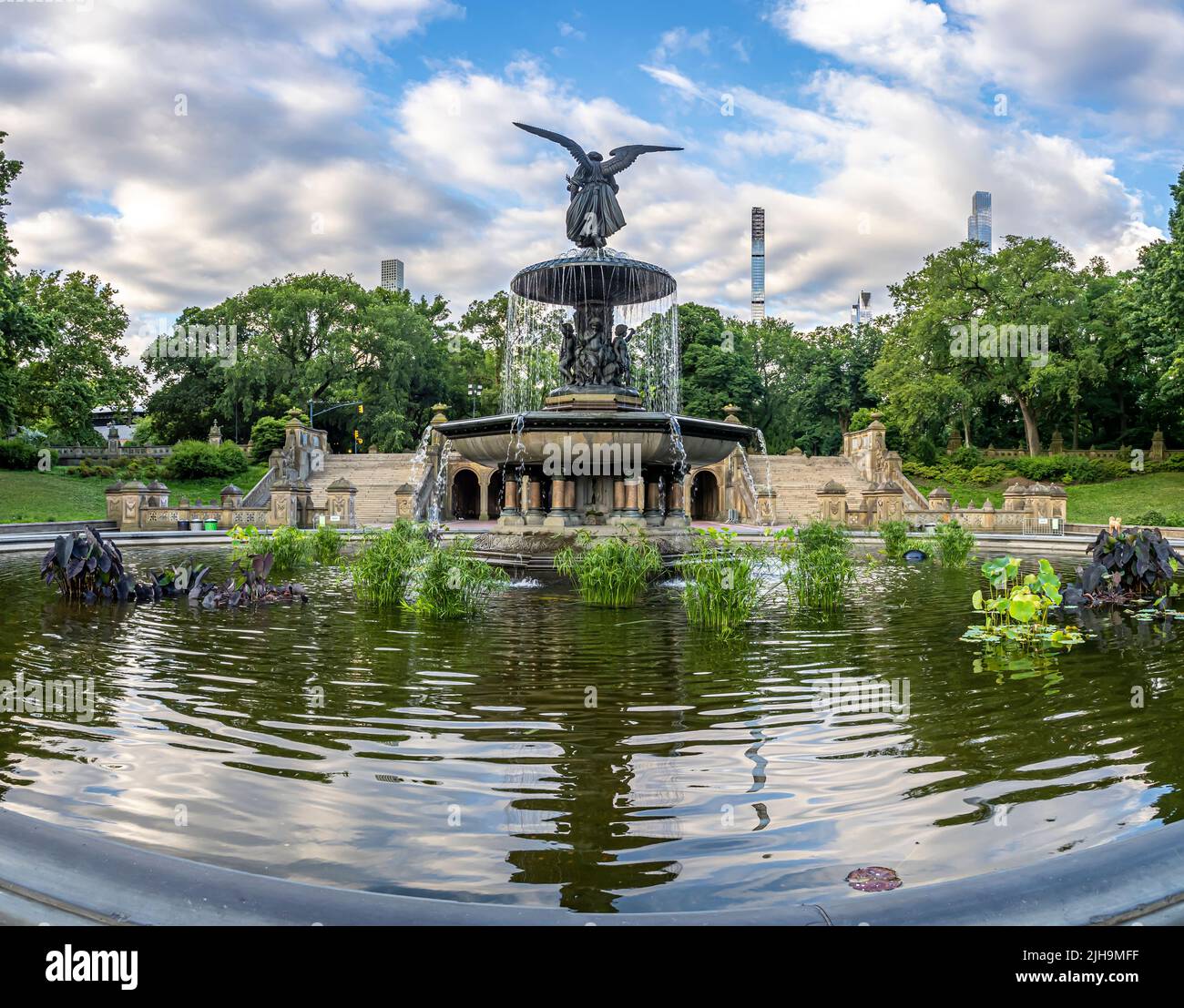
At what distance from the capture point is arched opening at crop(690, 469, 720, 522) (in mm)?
38562

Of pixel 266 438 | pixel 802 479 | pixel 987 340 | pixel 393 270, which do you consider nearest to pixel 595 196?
→ pixel 802 479

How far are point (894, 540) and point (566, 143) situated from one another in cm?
971

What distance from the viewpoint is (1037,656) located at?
7.06m

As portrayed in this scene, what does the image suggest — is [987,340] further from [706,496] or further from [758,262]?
[758,262]

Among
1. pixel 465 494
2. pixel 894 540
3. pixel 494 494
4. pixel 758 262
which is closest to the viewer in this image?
pixel 894 540

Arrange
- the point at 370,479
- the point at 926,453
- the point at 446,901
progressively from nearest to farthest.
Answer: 1. the point at 446,901
2. the point at 370,479
3. the point at 926,453

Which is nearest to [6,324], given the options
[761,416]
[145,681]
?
[145,681]

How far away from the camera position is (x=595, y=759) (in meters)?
4.27

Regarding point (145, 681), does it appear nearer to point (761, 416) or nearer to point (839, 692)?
point (839, 692)

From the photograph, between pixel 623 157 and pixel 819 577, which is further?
pixel 623 157

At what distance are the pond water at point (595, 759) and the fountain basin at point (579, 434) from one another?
6.21 m

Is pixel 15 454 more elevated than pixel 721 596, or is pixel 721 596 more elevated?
pixel 15 454

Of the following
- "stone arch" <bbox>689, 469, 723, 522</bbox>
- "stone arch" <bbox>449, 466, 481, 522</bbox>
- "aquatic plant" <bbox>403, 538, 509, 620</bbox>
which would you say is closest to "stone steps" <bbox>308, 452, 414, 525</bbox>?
"stone arch" <bbox>449, 466, 481, 522</bbox>
